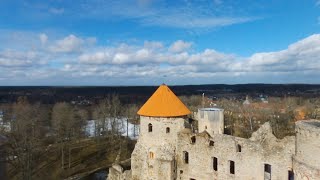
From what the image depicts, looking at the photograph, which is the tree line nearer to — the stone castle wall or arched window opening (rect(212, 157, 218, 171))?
the stone castle wall

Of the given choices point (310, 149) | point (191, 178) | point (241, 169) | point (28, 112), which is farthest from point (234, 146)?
point (28, 112)

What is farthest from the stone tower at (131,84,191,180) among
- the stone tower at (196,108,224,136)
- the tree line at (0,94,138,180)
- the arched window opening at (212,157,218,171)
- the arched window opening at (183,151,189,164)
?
the tree line at (0,94,138,180)

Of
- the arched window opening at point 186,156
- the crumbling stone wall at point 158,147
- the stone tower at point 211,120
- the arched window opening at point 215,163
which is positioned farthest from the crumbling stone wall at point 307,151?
the stone tower at point 211,120

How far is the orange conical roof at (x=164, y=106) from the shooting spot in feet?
80.2

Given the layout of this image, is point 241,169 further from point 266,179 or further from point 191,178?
point 191,178

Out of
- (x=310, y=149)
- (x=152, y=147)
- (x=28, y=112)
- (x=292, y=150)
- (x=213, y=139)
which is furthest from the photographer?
(x=28, y=112)

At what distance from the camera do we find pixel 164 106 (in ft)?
81.6

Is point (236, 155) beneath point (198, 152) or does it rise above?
above

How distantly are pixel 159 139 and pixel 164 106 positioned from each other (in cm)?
240

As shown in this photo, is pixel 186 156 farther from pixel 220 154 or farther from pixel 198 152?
pixel 220 154

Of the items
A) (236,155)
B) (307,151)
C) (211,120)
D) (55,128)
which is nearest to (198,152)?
(236,155)

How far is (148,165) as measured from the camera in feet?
81.3

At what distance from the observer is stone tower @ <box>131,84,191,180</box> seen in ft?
78.8

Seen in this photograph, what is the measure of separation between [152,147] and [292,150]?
9760 mm
